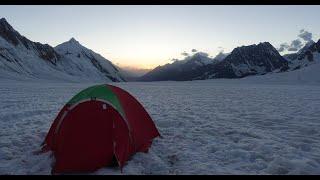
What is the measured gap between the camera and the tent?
7.71 metres

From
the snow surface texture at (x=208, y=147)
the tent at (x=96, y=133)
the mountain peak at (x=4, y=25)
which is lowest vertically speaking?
the snow surface texture at (x=208, y=147)

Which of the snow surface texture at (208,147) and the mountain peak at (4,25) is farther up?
the mountain peak at (4,25)

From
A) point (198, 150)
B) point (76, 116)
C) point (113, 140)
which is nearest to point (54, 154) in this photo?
point (76, 116)

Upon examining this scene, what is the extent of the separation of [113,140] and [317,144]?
17.6 ft

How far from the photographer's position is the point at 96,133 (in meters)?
8.02

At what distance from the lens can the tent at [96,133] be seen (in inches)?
304

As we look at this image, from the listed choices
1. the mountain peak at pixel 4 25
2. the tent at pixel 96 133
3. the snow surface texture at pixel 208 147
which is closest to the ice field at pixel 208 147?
the snow surface texture at pixel 208 147

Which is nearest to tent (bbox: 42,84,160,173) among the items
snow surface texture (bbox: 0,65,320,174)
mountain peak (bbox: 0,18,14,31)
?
snow surface texture (bbox: 0,65,320,174)

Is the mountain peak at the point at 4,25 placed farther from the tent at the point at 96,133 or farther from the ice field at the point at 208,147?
the tent at the point at 96,133

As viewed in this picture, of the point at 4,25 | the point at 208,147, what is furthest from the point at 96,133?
the point at 4,25

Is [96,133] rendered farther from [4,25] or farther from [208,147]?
[4,25]

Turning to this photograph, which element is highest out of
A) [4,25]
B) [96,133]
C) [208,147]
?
[4,25]

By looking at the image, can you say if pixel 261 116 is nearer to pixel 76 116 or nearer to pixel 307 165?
pixel 307 165
